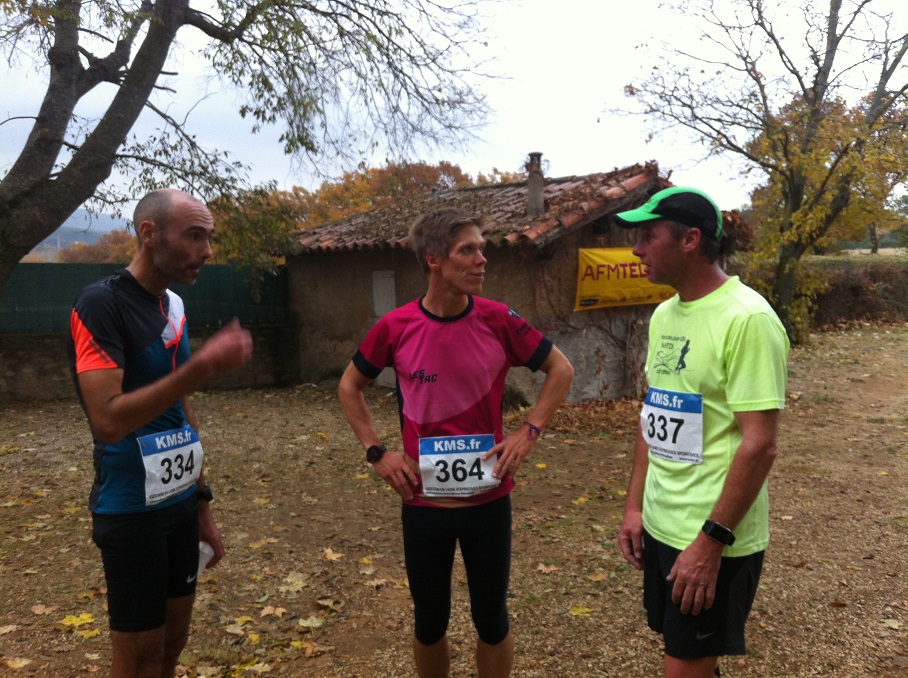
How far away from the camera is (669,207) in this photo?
245 cm

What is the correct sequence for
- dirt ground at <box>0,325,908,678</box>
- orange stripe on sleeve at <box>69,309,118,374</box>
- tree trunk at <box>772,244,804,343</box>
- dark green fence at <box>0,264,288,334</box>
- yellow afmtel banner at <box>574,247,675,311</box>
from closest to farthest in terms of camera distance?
orange stripe on sleeve at <box>69,309,118,374</box>, dirt ground at <box>0,325,908,678</box>, yellow afmtel banner at <box>574,247,675,311</box>, dark green fence at <box>0,264,288,334</box>, tree trunk at <box>772,244,804,343</box>

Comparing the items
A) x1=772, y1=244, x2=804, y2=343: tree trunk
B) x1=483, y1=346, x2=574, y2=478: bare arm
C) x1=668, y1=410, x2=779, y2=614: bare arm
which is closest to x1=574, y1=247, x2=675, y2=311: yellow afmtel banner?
x1=772, y1=244, x2=804, y2=343: tree trunk

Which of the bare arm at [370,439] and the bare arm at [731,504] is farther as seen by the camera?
the bare arm at [370,439]

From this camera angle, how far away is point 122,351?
7.82ft

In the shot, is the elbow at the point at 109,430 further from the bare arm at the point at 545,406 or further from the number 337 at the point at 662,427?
the number 337 at the point at 662,427

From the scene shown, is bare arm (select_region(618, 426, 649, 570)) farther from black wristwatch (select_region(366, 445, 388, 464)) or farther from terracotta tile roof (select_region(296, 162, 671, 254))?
terracotta tile roof (select_region(296, 162, 671, 254))

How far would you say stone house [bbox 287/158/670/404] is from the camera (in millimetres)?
10805

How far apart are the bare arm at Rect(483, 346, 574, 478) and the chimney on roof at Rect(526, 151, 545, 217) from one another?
825 cm

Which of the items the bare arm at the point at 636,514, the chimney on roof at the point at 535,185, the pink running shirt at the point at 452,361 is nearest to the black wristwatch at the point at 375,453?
the pink running shirt at the point at 452,361

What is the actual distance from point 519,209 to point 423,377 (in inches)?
357

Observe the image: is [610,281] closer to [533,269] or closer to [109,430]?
[533,269]

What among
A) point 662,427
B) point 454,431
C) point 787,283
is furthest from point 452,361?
point 787,283

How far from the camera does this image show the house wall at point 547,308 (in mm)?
10852

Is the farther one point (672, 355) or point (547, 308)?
point (547, 308)
